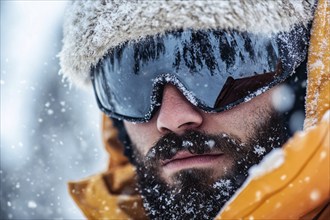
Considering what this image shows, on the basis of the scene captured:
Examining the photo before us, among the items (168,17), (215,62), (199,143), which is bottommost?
(199,143)

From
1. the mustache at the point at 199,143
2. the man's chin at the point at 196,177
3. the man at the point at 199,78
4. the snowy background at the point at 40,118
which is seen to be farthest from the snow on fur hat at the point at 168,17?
the snowy background at the point at 40,118

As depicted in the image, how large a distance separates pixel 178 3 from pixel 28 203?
19.7ft

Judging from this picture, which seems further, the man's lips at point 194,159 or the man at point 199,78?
the man's lips at point 194,159

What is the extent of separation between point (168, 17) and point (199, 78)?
28 cm

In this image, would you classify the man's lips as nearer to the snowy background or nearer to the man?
the man

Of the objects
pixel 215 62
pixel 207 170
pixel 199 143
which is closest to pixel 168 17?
pixel 215 62

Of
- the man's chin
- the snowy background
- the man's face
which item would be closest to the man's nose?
the man's face

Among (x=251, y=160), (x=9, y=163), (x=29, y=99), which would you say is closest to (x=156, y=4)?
(x=251, y=160)

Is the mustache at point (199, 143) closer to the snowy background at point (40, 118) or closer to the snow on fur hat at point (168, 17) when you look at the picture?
the snow on fur hat at point (168, 17)

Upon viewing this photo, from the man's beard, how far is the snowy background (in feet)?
16.7

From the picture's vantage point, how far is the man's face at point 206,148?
6.87 feet

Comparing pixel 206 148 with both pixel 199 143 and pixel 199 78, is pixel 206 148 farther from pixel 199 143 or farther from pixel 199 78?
pixel 199 78

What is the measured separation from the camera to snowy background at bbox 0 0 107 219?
7.34m

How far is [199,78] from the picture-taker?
2082mm
